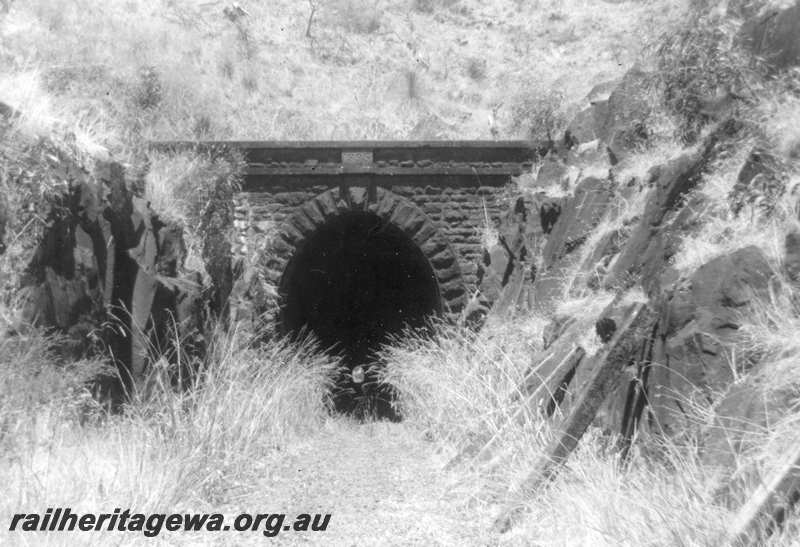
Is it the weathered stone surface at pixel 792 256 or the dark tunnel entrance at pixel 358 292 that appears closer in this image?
the weathered stone surface at pixel 792 256

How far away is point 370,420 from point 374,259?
5033mm

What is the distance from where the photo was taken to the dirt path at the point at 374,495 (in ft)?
17.9

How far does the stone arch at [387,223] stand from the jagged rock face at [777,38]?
676 cm

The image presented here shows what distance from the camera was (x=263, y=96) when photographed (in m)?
19.6

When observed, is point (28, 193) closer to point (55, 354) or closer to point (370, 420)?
point (55, 354)

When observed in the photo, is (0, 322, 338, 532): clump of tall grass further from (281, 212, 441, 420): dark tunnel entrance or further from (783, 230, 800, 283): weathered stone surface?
(281, 212, 441, 420): dark tunnel entrance

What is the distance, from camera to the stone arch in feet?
43.7

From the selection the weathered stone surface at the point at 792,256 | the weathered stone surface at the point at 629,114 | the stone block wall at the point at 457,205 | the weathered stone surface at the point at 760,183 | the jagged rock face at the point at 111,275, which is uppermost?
the weathered stone surface at the point at 629,114

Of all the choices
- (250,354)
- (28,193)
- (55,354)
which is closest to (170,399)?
(55,354)

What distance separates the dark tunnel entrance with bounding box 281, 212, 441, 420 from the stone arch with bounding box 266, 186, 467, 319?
21cm

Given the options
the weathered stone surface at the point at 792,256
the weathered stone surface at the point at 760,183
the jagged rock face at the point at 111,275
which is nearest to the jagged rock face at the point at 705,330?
the weathered stone surface at the point at 792,256

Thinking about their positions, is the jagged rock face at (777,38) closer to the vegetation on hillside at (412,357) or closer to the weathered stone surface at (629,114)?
the vegetation on hillside at (412,357)

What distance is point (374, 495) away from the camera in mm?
6754

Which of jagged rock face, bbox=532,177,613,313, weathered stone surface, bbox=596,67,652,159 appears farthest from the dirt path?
weathered stone surface, bbox=596,67,652,159
